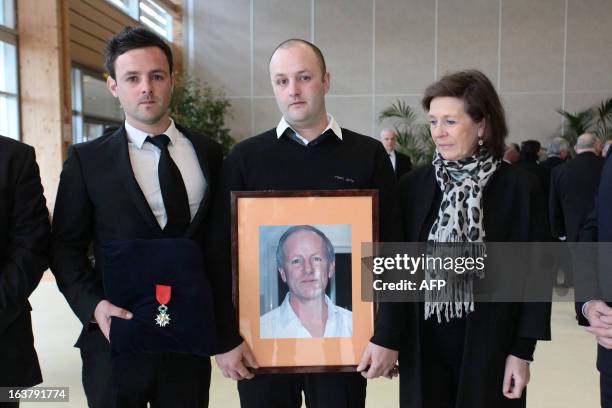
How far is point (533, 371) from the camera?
4.50m

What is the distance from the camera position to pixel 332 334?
2021 mm

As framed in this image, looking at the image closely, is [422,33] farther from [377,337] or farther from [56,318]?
[377,337]

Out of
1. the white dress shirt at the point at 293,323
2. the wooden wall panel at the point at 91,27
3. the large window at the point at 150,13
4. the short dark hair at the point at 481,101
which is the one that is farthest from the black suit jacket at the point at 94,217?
the large window at the point at 150,13

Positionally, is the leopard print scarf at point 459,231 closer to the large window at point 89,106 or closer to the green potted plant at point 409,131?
the large window at point 89,106

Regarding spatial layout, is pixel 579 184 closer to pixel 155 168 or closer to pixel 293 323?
pixel 293 323

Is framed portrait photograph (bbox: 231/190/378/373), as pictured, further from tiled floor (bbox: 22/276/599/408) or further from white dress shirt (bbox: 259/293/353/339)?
tiled floor (bbox: 22/276/599/408)

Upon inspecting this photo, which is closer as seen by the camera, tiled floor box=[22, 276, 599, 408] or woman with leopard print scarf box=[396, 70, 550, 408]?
woman with leopard print scarf box=[396, 70, 550, 408]

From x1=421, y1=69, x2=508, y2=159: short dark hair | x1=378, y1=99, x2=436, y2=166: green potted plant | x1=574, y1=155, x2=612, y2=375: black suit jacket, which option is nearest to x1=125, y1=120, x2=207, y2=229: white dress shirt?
x1=421, y1=69, x2=508, y2=159: short dark hair

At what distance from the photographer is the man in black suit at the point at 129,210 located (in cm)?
203

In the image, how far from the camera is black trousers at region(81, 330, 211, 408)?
6.70 feet

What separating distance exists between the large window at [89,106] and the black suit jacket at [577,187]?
631 cm

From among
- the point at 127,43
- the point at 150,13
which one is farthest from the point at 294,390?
the point at 150,13

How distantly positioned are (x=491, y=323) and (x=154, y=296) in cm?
109

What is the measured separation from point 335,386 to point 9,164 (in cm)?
127
